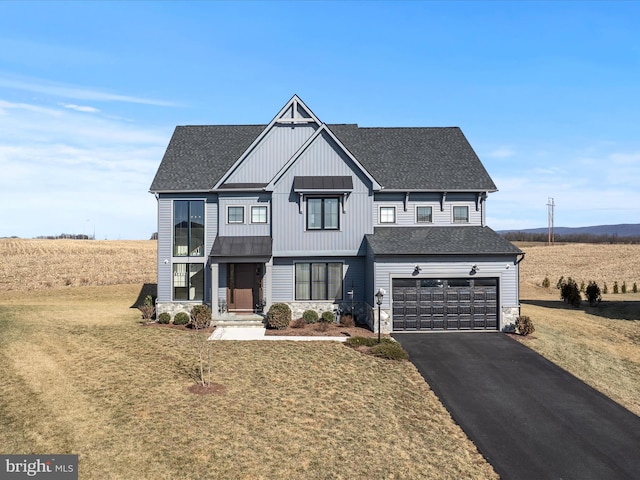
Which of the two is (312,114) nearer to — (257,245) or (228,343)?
(257,245)

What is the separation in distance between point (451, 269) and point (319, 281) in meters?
7.37

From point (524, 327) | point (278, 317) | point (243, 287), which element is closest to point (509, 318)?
point (524, 327)

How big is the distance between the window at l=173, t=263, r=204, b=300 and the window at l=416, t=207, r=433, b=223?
13.4 metres

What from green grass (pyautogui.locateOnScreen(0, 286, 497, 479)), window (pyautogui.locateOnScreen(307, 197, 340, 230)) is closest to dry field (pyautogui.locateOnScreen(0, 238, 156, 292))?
green grass (pyautogui.locateOnScreen(0, 286, 497, 479))

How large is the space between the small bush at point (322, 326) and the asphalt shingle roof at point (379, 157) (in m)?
8.93

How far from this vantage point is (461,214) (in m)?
26.5

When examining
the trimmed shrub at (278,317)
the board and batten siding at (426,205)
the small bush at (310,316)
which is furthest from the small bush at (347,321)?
the board and batten siding at (426,205)

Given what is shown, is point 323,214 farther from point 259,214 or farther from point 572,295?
point 572,295

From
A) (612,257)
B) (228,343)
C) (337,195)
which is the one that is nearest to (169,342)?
(228,343)

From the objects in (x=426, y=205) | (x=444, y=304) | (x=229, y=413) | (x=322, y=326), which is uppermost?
(x=426, y=205)

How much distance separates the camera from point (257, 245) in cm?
2477

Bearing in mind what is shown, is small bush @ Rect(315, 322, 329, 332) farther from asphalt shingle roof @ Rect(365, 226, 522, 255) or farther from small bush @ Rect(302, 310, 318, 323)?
asphalt shingle roof @ Rect(365, 226, 522, 255)

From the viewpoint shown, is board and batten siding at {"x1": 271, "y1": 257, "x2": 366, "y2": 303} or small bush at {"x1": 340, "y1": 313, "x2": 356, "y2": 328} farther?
board and batten siding at {"x1": 271, "y1": 257, "x2": 366, "y2": 303}

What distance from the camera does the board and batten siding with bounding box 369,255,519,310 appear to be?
75.7 ft
